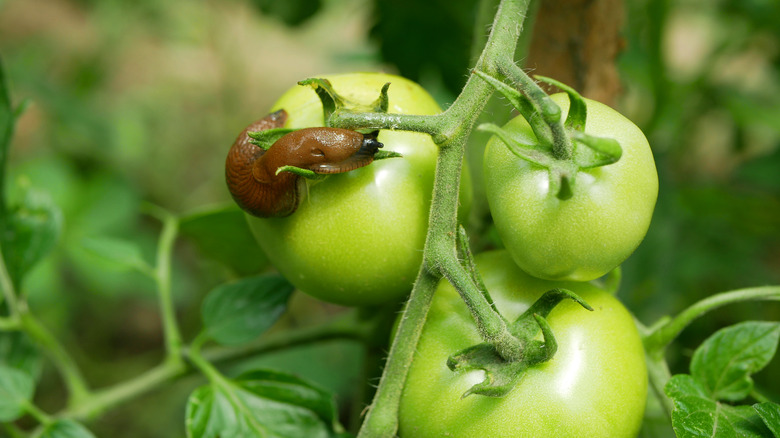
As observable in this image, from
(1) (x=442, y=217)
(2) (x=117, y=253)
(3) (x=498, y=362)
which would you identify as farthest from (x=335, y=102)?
(2) (x=117, y=253)

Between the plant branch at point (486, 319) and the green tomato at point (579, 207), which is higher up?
the green tomato at point (579, 207)

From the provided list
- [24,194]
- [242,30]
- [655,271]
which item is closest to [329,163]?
[24,194]

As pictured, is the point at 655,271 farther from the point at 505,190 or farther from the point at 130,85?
the point at 130,85

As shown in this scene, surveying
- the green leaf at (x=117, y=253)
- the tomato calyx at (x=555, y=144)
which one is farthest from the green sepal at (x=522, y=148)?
the green leaf at (x=117, y=253)

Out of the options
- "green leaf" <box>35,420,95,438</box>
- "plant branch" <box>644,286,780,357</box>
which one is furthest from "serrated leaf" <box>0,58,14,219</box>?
"plant branch" <box>644,286,780,357</box>

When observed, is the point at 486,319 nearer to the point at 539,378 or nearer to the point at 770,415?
the point at 539,378

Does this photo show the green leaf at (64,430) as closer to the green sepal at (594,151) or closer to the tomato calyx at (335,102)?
the tomato calyx at (335,102)
